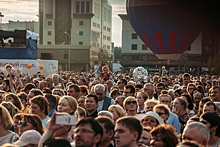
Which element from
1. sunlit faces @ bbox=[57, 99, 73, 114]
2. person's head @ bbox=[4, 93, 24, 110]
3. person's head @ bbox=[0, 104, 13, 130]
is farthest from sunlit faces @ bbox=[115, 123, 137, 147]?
person's head @ bbox=[4, 93, 24, 110]

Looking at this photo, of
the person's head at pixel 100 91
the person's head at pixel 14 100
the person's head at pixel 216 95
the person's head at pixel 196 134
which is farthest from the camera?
the person's head at pixel 216 95

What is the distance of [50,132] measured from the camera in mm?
5473

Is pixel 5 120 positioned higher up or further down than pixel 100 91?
further down

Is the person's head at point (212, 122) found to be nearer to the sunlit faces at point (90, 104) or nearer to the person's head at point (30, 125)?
the person's head at point (30, 125)

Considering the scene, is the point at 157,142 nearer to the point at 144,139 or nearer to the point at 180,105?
the point at 144,139

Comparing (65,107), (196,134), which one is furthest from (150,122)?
(65,107)

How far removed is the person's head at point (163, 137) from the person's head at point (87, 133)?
27.3 inches

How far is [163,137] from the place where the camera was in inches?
231

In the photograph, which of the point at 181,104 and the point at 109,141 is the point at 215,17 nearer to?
the point at 181,104

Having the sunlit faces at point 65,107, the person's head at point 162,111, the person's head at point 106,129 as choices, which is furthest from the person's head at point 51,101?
the person's head at point 106,129

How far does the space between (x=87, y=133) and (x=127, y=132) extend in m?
0.61

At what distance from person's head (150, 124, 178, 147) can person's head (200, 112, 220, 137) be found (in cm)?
140

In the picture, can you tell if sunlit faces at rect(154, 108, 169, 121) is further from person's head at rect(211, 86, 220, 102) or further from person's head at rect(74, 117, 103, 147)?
person's head at rect(211, 86, 220, 102)

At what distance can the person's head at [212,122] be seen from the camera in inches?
283
